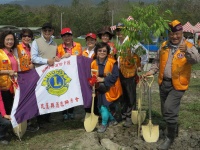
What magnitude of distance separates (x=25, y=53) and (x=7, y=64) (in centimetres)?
71

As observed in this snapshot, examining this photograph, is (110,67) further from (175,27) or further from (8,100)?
(8,100)

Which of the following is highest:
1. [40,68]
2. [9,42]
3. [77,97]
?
[9,42]

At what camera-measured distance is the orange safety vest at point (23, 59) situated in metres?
5.57

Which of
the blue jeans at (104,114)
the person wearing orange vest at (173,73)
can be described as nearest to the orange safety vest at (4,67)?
the blue jeans at (104,114)

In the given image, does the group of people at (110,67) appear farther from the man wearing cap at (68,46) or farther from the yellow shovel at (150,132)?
the yellow shovel at (150,132)

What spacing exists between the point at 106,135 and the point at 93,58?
4.91 ft

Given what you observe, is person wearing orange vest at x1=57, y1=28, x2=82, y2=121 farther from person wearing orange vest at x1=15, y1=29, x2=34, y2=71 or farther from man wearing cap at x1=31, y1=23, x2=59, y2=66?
person wearing orange vest at x1=15, y1=29, x2=34, y2=71

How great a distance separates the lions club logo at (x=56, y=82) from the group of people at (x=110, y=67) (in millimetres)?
213

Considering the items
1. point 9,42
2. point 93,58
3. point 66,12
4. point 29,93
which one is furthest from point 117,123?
point 66,12

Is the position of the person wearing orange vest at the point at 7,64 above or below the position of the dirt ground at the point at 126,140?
above

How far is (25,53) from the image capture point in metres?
5.73

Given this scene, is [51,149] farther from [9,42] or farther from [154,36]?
[154,36]

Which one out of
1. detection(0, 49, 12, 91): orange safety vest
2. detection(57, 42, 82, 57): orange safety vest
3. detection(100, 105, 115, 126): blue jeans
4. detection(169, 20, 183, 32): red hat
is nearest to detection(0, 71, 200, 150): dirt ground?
detection(100, 105, 115, 126): blue jeans

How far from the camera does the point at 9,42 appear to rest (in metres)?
5.11
